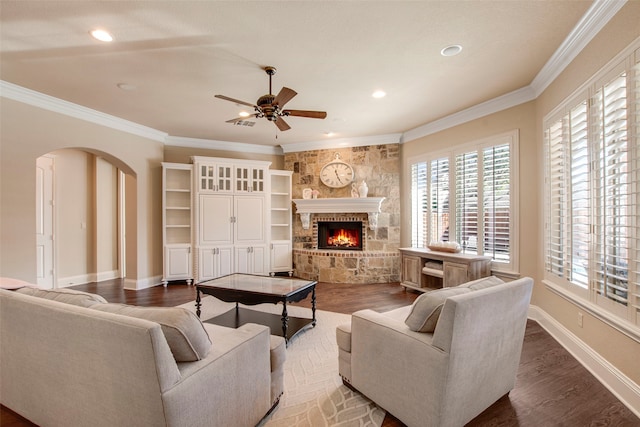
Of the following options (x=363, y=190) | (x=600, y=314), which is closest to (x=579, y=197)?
(x=600, y=314)

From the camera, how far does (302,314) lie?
3.88 meters

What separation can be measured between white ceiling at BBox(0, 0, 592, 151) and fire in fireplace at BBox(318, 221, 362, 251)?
8.37ft

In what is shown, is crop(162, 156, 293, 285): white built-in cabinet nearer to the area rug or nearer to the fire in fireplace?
the fire in fireplace

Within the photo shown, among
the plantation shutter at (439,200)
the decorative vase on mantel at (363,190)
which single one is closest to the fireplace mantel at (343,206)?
the decorative vase on mantel at (363,190)

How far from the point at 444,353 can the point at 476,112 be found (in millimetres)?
3977

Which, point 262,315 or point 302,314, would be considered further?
point 302,314

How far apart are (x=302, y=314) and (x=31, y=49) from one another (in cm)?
401

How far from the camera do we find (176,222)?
19.4ft

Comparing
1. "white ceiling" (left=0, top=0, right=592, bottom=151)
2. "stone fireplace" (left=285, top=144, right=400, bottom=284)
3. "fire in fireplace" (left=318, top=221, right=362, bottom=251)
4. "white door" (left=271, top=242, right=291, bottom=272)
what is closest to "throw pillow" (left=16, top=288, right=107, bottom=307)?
"white ceiling" (left=0, top=0, right=592, bottom=151)

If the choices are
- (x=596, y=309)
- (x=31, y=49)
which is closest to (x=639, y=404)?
(x=596, y=309)

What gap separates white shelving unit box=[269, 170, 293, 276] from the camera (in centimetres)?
626

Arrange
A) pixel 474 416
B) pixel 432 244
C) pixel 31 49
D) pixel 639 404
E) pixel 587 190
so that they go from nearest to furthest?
pixel 474 416 → pixel 639 404 → pixel 587 190 → pixel 31 49 → pixel 432 244

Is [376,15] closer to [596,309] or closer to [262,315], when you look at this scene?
[596,309]

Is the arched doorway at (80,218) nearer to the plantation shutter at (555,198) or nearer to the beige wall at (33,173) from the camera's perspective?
the beige wall at (33,173)
